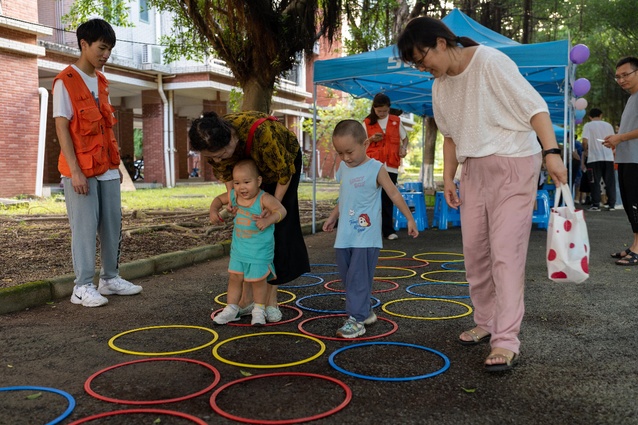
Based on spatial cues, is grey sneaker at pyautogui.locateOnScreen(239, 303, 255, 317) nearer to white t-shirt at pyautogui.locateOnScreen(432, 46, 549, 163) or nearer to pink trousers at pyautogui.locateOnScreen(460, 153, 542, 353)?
pink trousers at pyautogui.locateOnScreen(460, 153, 542, 353)

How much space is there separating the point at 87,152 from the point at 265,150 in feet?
5.29

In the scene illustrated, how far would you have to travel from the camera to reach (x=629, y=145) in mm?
6332

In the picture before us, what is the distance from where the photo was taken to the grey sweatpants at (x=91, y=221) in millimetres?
4570

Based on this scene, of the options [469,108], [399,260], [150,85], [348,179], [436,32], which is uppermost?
[150,85]

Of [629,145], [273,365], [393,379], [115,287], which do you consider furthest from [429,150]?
[393,379]

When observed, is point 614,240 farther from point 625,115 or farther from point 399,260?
point 399,260

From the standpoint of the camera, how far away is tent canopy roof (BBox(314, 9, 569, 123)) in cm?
739

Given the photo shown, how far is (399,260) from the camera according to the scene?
6.96 m

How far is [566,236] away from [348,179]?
4.72 ft

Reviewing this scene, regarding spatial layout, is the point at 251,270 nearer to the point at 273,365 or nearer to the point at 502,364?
the point at 273,365

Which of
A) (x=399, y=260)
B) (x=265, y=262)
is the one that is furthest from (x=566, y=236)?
(x=399, y=260)

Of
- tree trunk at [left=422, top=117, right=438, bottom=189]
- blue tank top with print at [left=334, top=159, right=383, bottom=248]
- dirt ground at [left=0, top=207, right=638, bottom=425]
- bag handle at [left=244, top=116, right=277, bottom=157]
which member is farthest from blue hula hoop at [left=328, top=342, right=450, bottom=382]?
tree trunk at [left=422, top=117, right=438, bottom=189]

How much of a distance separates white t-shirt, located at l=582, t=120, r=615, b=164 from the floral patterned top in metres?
9.73

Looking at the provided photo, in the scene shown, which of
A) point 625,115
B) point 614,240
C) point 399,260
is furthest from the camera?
point 614,240
